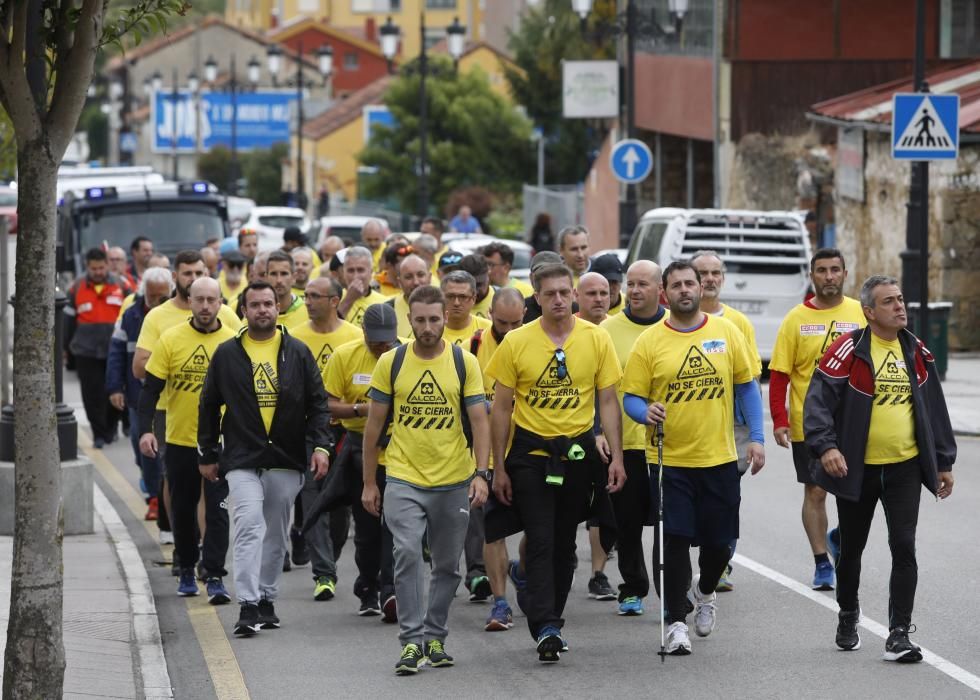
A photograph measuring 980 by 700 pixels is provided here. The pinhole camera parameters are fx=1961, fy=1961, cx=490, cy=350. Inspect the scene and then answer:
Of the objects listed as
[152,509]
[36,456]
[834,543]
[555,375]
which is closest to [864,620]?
[834,543]

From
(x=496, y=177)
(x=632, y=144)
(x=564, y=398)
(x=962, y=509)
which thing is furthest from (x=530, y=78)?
(x=564, y=398)

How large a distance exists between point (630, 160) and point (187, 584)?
64.8ft

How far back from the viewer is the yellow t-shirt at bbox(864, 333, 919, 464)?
29.5ft

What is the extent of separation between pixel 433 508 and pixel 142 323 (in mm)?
4391

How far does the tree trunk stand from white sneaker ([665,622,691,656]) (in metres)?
3.03

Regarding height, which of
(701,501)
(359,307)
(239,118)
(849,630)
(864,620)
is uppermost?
(239,118)

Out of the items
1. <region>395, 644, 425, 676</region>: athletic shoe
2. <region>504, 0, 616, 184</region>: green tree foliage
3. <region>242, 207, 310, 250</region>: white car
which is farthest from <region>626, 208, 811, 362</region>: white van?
<region>504, 0, 616, 184</region>: green tree foliage

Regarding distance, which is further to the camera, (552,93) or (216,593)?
(552,93)

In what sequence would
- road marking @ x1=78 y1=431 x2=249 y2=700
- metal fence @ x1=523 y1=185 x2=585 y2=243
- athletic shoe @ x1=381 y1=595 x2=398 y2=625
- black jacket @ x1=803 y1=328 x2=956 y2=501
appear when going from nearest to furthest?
1. road marking @ x1=78 y1=431 x2=249 y2=700
2. black jacket @ x1=803 y1=328 x2=956 y2=501
3. athletic shoe @ x1=381 y1=595 x2=398 y2=625
4. metal fence @ x1=523 y1=185 x2=585 y2=243

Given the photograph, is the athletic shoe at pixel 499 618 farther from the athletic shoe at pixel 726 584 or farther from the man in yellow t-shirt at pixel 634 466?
the athletic shoe at pixel 726 584

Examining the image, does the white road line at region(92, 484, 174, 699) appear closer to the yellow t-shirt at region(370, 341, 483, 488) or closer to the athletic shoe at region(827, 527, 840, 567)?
the yellow t-shirt at region(370, 341, 483, 488)

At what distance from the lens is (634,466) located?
10.2 m

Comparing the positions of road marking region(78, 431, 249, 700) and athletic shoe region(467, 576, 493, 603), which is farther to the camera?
athletic shoe region(467, 576, 493, 603)

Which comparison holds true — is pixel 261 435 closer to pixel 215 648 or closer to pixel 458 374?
pixel 215 648
